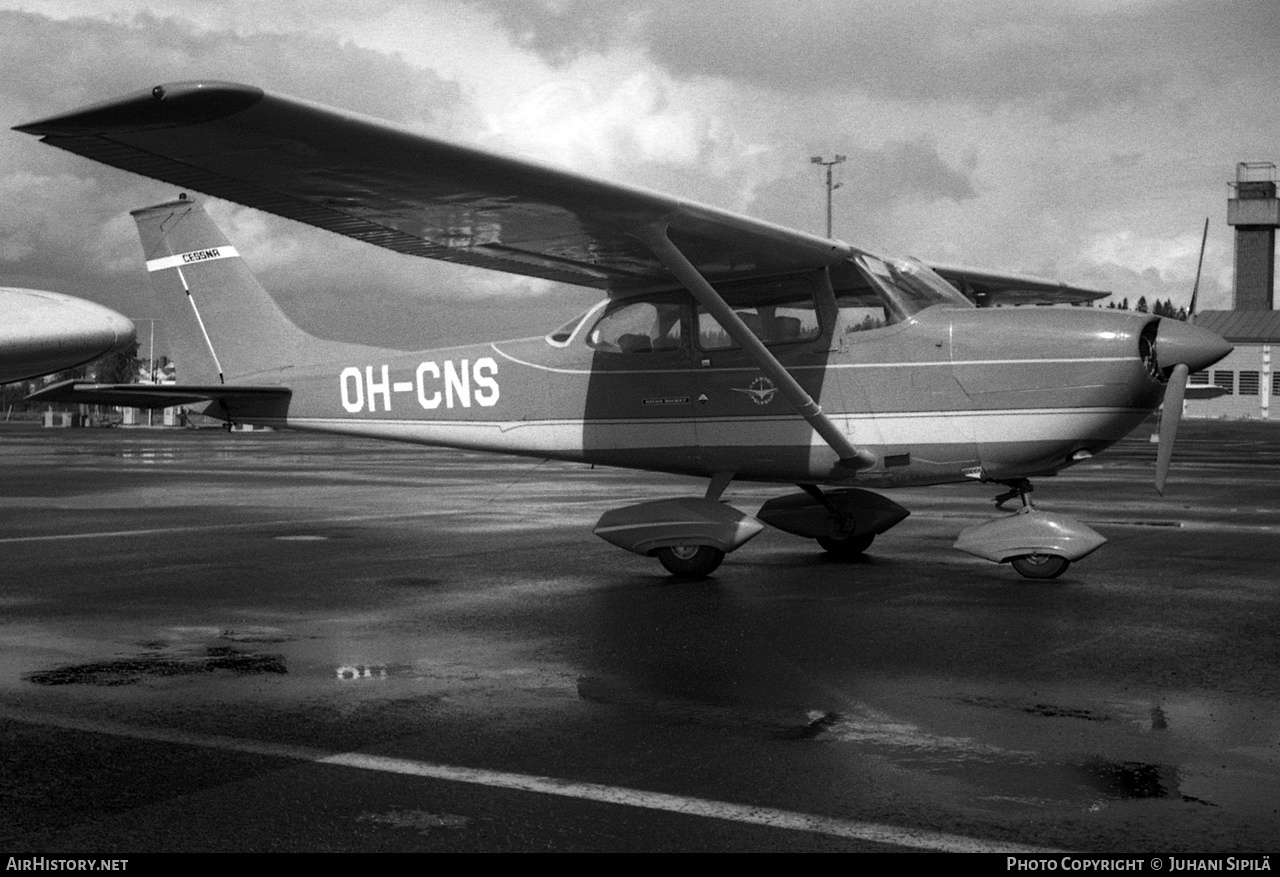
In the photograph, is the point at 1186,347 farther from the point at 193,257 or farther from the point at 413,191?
the point at 193,257

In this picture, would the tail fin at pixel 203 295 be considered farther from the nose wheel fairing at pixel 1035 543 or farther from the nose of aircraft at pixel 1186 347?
the nose of aircraft at pixel 1186 347

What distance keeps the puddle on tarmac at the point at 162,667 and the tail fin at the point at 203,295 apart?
691 centimetres

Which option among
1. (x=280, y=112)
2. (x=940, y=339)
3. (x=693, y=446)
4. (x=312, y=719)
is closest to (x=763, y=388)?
(x=693, y=446)

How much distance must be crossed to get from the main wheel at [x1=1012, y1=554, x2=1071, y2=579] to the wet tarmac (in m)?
0.09

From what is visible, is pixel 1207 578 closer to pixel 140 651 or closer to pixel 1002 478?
pixel 1002 478

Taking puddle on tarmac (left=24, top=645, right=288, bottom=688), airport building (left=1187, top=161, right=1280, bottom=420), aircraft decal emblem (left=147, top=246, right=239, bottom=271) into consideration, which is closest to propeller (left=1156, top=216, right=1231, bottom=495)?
puddle on tarmac (left=24, top=645, right=288, bottom=688)

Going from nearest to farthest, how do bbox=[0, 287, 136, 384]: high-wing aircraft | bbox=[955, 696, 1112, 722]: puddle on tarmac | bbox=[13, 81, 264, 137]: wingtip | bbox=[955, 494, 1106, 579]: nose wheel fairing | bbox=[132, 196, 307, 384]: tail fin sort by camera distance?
bbox=[955, 696, 1112, 722]: puddle on tarmac, bbox=[13, 81, 264, 137]: wingtip, bbox=[0, 287, 136, 384]: high-wing aircraft, bbox=[955, 494, 1106, 579]: nose wheel fairing, bbox=[132, 196, 307, 384]: tail fin

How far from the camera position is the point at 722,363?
33.8 feet

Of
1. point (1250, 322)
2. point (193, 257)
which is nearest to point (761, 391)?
point (193, 257)

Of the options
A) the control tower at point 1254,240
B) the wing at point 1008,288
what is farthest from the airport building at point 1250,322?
the wing at point 1008,288

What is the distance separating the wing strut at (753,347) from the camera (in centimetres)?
916

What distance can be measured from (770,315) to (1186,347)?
3.09 m

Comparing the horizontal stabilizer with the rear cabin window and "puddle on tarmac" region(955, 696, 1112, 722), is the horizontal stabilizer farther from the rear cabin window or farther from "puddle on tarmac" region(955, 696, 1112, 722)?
"puddle on tarmac" region(955, 696, 1112, 722)

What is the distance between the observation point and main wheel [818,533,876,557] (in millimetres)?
10828
